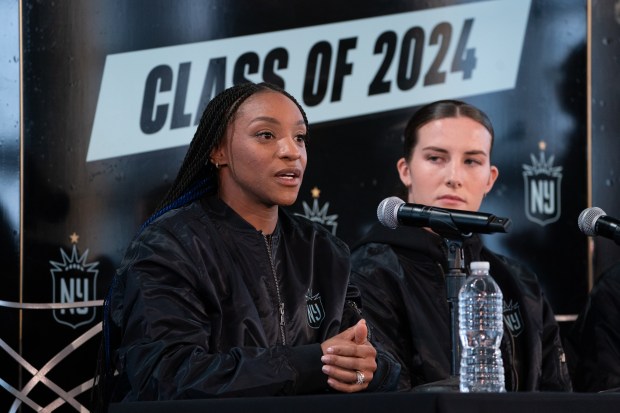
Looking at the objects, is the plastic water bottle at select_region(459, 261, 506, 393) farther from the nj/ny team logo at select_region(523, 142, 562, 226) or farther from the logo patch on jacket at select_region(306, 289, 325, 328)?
the nj/ny team logo at select_region(523, 142, 562, 226)

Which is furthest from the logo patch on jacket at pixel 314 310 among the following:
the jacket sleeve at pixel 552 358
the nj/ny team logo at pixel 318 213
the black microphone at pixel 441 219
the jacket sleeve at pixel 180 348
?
the jacket sleeve at pixel 552 358

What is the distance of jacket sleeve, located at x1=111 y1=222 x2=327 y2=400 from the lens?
A: 98.6 inches

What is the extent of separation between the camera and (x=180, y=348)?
262 cm

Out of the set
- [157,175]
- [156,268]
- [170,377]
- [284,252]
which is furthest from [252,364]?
[157,175]

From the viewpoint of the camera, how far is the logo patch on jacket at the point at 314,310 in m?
3.04

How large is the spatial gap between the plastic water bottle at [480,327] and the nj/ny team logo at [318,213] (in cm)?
122

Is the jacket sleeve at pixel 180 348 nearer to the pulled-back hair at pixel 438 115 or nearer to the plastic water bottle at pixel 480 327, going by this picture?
the plastic water bottle at pixel 480 327

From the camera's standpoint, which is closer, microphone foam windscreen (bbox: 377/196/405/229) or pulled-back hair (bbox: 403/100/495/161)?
microphone foam windscreen (bbox: 377/196/405/229)

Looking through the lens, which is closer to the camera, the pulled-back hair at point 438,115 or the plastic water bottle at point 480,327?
the plastic water bottle at point 480,327

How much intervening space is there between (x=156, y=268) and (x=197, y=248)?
0.14 m

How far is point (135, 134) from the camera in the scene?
12.5 ft

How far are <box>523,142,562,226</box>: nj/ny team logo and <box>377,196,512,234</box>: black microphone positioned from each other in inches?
63.1

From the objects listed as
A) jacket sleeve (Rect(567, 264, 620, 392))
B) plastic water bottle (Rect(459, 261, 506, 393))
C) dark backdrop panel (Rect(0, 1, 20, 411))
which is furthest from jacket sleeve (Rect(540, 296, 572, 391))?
dark backdrop panel (Rect(0, 1, 20, 411))

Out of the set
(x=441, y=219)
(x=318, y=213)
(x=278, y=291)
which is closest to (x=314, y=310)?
(x=278, y=291)
